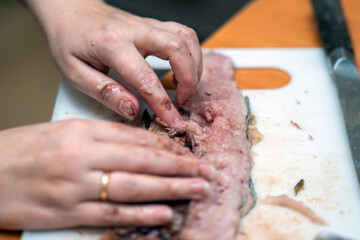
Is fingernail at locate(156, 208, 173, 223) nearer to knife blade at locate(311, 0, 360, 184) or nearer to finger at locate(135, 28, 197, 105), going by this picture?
finger at locate(135, 28, 197, 105)

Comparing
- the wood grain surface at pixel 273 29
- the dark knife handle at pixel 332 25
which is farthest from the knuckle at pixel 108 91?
the dark knife handle at pixel 332 25

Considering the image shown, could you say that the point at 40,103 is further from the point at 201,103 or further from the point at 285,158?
the point at 285,158

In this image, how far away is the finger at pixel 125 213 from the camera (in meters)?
1.22

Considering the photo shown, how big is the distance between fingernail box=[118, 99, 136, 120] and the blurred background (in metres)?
1.89

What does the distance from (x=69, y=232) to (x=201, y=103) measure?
2.59ft

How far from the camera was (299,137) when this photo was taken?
1.67 metres

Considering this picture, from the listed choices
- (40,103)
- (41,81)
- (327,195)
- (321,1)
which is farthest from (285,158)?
(41,81)

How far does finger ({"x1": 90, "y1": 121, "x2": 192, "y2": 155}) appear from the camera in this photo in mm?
1245

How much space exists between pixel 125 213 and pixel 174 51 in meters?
0.70

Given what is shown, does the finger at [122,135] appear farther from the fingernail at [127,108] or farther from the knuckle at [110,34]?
the knuckle at [110,34]

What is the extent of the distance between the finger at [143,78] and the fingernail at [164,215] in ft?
1.47

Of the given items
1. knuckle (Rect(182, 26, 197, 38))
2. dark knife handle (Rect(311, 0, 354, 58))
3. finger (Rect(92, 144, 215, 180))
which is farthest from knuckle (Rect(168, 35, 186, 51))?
dark knife handle (Rect(311, 0, 354, 58))

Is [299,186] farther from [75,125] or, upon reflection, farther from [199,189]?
[75,125]

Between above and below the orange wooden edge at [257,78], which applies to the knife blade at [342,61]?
above
